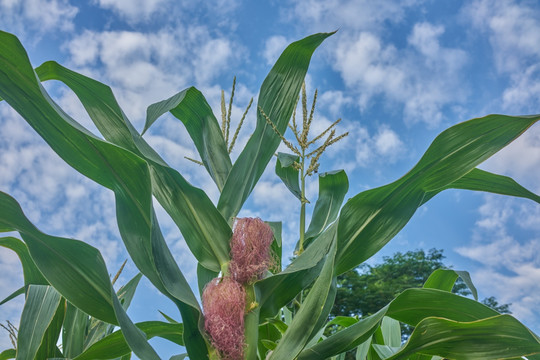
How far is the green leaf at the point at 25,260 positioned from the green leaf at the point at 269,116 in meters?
0.51

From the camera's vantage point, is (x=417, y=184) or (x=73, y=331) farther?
(x=73, y=331)

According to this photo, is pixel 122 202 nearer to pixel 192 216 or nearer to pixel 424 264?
pixel 192 216

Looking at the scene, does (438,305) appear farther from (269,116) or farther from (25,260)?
(25,260)

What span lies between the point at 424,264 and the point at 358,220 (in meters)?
11.6

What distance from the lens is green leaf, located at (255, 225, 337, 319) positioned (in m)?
0.85

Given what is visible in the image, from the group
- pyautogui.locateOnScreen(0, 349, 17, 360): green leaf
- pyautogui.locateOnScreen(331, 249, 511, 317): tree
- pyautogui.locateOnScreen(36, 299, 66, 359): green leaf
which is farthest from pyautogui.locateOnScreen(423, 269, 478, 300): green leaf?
pyautogui.locateOnScreen(331, 249, 511, 317): tree

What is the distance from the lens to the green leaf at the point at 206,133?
1037 mm

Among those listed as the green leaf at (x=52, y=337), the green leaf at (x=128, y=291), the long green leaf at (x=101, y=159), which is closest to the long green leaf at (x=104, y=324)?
the green leaf at (x=128, y=291)

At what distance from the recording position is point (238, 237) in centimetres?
90

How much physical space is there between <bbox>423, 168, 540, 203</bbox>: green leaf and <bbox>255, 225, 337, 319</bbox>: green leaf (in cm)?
26

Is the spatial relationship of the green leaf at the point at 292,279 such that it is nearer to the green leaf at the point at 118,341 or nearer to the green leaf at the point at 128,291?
the green leaf at the point at 118,341

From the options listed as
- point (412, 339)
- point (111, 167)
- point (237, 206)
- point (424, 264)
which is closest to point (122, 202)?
point (111, 167)

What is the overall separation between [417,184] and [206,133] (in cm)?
45

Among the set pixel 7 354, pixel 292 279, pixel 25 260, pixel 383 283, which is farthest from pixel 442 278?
pixel 383 283
